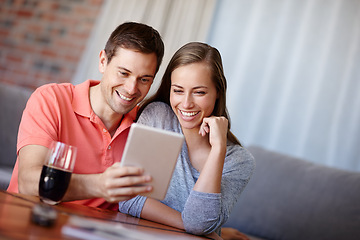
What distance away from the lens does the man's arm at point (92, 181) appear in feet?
3.47

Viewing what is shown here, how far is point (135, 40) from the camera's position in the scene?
1611mm

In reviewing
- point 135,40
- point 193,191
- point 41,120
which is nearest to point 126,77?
point 135,40

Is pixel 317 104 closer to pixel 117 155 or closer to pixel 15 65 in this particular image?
pixel 117 155

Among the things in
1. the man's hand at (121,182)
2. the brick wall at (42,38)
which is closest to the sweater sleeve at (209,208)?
the man's hand at (121,182)

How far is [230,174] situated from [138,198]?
38 cm

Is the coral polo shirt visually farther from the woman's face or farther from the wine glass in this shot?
the wine glass

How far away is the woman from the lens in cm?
133

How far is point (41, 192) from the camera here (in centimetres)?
107

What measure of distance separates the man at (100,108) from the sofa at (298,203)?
109cm

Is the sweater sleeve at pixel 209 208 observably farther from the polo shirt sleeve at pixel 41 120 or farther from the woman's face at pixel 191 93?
the polo shirt sleeve at pixel 41 120

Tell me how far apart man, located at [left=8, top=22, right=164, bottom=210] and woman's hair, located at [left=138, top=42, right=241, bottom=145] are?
0.27 feet

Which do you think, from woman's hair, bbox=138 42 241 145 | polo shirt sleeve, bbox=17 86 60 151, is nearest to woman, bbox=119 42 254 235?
woman's hair, bbox=138 42 241 145

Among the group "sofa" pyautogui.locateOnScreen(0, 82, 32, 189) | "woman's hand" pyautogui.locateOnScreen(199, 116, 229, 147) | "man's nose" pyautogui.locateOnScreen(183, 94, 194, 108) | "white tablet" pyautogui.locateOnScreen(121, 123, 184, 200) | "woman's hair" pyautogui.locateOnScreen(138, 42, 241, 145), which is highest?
"woman's hair" pyautogui.locateOnScreen(138, 42, 241, 145)

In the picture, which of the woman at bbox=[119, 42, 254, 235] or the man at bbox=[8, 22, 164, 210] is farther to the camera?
the man at bbox=[8, 22, 164, 210]
